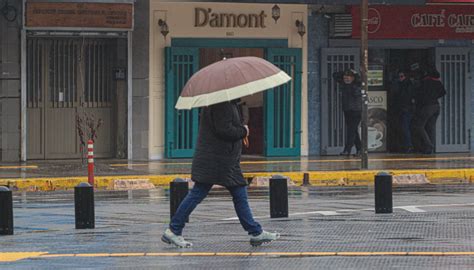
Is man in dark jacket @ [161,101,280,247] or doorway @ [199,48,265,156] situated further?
doorway @ [199,48,265,156]

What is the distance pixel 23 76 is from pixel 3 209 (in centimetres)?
1274

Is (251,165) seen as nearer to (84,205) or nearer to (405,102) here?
(405,102)

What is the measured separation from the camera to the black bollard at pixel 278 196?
48.2 ft

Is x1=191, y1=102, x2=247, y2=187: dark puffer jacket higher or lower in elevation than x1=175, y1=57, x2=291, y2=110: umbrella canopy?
lower

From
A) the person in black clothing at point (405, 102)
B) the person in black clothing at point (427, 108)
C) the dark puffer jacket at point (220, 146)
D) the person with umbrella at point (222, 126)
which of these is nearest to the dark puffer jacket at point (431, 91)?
the person in black clothing at point (427, 108)

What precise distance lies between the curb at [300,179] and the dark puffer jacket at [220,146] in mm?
9937

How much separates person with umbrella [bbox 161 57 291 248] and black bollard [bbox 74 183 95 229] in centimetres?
246

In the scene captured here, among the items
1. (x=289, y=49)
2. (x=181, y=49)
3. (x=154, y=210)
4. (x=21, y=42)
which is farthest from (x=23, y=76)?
(x=154, y=210)

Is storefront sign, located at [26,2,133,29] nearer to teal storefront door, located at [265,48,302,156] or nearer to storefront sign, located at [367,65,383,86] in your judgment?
teal storefront door, located at [265,48,302,156]

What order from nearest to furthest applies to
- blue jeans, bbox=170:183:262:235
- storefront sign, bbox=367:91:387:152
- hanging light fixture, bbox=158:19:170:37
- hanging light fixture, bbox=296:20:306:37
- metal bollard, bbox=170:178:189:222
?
1. blue jeans, bbox=170:183:262:235
2. metal bollard, bbox=170:178:189:222
3. hanging light fixture, bbox=158:19:170:37
4. hanging light fixture, bbox=296:20:306:37
5. storefront sign, bbox=367:91:387:152

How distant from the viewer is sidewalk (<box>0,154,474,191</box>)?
21766 millimetres

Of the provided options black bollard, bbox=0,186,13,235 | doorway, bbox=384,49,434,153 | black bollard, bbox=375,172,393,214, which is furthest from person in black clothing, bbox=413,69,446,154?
black bollard, bbox=0,186,13,235

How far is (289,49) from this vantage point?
27500mm

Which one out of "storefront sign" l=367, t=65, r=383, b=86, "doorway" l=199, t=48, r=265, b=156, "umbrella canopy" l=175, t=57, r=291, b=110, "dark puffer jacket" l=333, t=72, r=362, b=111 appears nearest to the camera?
"umbrella canopy" l=175, t=57, r=291, b=110
